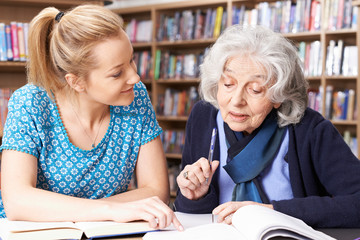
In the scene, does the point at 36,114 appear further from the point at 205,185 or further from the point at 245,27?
the point at 245,27

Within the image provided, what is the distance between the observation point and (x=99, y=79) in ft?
4.74

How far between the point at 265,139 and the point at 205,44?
11.3 feet

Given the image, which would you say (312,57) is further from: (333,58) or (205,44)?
(205,44)

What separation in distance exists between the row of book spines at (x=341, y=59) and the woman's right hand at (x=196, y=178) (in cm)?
300

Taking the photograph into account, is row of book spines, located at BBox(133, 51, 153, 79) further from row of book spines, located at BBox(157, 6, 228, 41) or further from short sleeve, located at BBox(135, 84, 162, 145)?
short sleeve, located at BBox(135, 84, 162, 145)

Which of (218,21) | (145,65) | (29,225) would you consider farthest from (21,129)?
(145,65)

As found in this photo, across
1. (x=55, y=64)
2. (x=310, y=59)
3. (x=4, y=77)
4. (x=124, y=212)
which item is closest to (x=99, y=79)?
(x=55, y=64)

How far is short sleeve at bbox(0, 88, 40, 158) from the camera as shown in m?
1.39

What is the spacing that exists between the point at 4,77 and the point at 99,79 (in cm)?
261

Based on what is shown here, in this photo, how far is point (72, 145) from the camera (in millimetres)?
1510

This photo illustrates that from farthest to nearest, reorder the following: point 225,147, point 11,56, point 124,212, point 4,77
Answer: point 4,77 < point 11,56 < point 225,147 < point 124,212

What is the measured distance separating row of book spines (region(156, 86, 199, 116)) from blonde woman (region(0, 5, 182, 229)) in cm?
314

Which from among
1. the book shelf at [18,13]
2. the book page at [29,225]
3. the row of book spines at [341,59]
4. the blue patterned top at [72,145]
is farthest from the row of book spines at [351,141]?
the book page at [29,225]

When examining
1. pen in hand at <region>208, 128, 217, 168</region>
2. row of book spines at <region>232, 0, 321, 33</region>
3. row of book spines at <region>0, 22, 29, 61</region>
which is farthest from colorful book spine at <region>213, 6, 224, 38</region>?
pen in hand at <region>208, 128, 217, 168</region>
